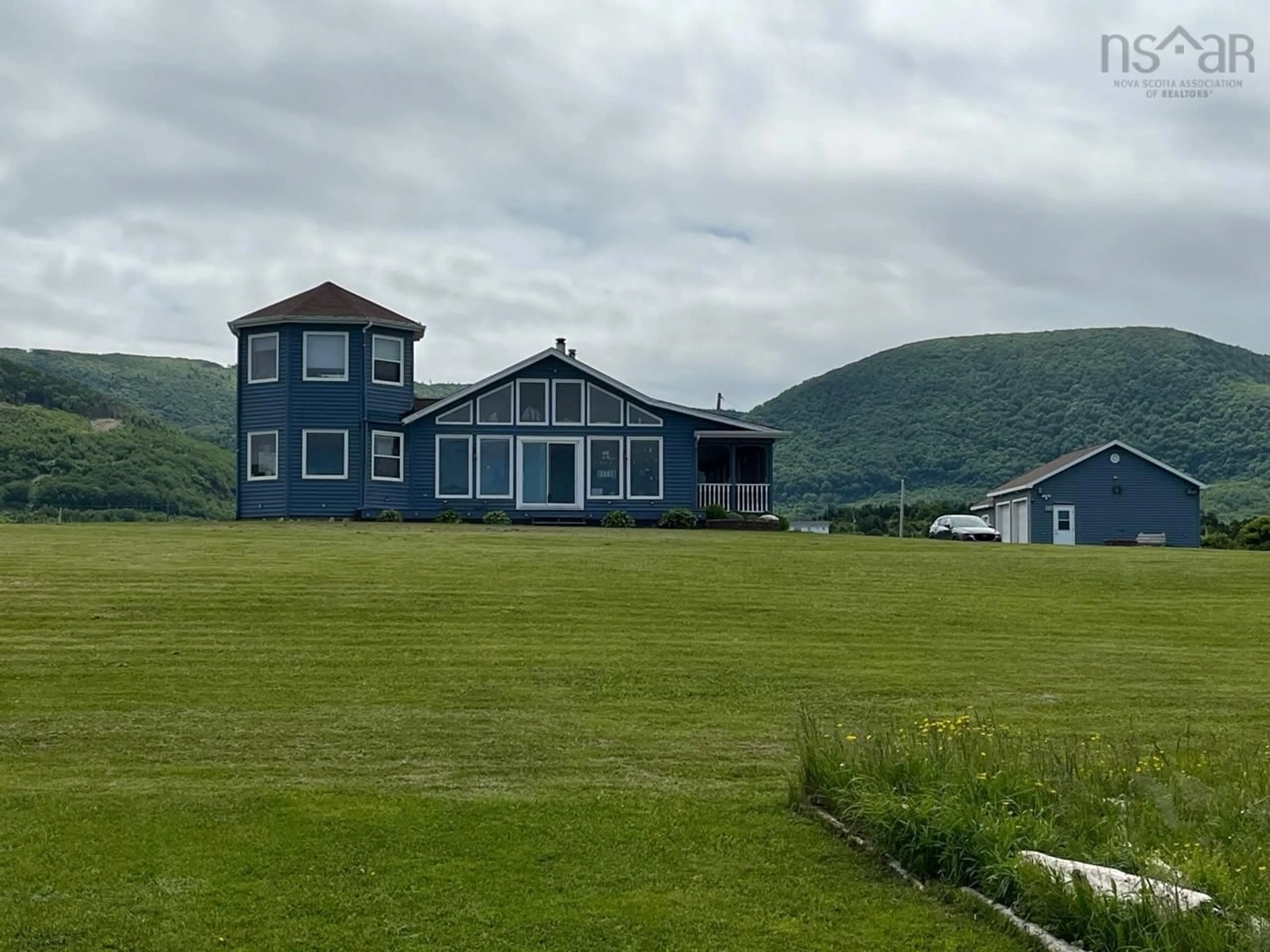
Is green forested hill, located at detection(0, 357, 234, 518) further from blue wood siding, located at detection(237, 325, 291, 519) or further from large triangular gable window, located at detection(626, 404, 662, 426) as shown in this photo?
large triangular gable window, located at detection(626, 404, 662, 426)

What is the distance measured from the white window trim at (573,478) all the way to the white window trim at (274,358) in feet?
19.4

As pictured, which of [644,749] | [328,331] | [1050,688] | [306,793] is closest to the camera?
[306,793]

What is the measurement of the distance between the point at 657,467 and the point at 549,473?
2620 millimetres

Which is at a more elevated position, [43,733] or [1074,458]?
[1074,458]

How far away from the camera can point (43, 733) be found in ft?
36.7

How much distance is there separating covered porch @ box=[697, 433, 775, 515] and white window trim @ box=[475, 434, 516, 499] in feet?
14.7

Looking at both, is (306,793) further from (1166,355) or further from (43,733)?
(1166,355)

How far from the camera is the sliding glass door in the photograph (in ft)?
114

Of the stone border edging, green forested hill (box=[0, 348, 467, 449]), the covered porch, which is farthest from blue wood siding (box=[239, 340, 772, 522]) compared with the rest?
green forested hill (box=[0, 348, 467, 449])

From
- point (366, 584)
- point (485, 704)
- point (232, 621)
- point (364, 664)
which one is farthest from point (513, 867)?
point (366, 584)

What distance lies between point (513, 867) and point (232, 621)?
8.89 metres

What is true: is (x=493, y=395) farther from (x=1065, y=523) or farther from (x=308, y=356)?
(x=1065, y=523)

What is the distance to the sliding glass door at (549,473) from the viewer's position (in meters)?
34.7

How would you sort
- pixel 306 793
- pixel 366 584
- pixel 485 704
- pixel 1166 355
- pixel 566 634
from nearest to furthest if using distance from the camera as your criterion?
1. pixel 306 793
2. pixel 485 704
3. pixel 566 634
4. pixel 366 584
5. pixel 1166 355
